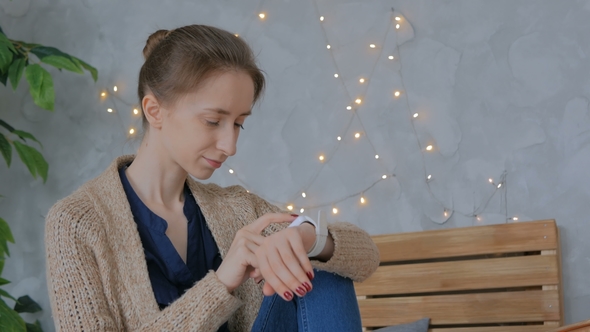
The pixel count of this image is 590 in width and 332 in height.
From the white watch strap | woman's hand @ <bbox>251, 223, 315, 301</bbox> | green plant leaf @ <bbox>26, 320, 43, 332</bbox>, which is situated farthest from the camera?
green plant leaf @ <bbox>26, 320, 43, 332</bbox>

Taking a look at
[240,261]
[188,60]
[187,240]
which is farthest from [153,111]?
[240,261]

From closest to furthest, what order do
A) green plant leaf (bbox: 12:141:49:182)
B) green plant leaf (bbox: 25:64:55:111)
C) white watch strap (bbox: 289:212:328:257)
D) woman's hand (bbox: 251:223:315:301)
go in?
woman's hand (bbox: 251:223:315:301), white watch strap (bbox: 289:212:328:257), green plant leaf (bbox: 25:64:55:111), green plant leaf (bbox: 12:141:49:182)

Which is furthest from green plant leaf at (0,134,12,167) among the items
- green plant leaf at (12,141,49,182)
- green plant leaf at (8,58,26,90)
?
green plant leaf at (8,58,26,90)

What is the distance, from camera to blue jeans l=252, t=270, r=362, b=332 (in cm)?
105

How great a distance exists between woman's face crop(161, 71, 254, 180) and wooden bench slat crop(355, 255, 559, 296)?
2.85 feet

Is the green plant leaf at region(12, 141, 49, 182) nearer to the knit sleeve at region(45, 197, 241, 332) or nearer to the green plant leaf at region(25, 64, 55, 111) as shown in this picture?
the green plant leaf at region(25, 64, 55, 111)

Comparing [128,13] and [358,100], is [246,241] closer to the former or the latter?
[358,100]

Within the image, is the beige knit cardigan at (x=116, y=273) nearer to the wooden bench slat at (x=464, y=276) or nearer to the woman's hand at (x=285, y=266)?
the woman's hand at (x=285, y=266)

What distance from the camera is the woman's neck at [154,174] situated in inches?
48.6

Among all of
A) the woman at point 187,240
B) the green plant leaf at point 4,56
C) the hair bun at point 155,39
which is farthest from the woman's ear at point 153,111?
the green plant leaf at point 4,56

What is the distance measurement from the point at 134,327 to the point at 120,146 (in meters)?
1.35

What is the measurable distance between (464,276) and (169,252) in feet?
3.00

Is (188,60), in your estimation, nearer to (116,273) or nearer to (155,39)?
(155,39)

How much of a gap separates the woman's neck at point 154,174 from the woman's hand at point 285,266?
34cm
